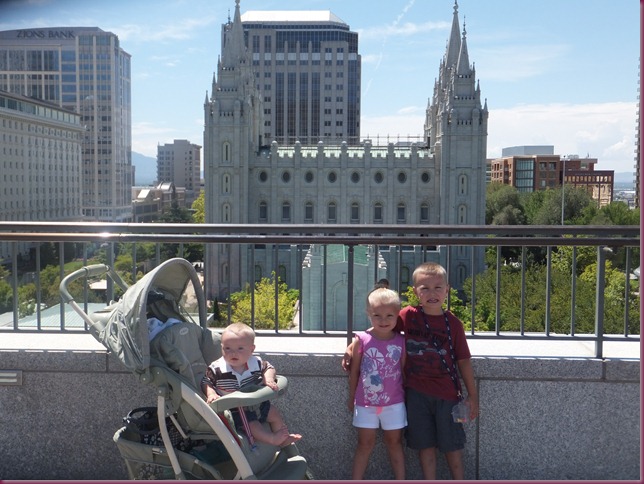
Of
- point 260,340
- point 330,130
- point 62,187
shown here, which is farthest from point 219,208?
point 260,340

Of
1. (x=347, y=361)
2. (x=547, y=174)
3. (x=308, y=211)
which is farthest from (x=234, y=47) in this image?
(x=547, y=174)

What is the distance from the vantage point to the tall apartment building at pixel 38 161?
8419 centimetres

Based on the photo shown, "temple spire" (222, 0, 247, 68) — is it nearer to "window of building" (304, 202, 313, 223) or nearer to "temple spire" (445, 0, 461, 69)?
"window of building" (304, 202, 313, 223)

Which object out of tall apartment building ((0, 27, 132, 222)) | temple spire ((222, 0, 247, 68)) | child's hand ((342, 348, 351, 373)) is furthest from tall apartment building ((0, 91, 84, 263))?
child's hand ((342, 348, 351, 373))

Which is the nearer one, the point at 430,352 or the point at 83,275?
the point at 430,352

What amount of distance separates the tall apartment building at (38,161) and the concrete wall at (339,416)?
83281mm

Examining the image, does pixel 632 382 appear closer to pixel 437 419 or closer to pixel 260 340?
pixel 437 419

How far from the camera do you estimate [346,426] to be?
4535 millimetres

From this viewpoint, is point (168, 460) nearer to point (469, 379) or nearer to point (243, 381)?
point (243, 381)

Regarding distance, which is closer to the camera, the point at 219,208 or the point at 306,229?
the point at 306,229

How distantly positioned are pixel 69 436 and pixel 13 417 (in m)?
0.39

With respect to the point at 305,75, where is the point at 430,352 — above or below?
below

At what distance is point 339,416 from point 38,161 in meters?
97.3

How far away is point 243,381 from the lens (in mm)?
3695
